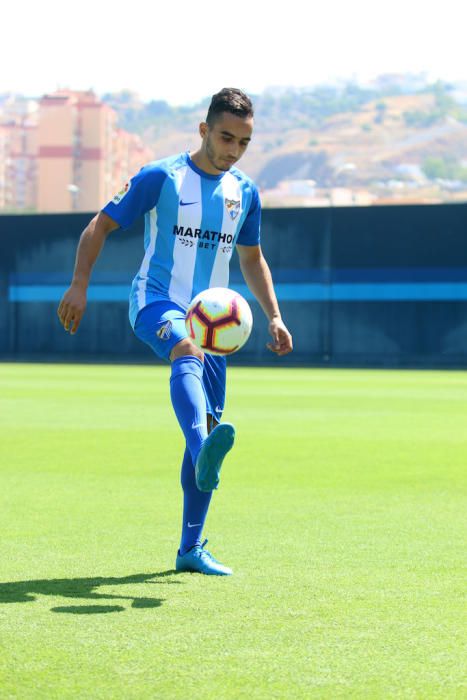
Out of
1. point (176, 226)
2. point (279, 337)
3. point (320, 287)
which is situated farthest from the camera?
point (320, 287)

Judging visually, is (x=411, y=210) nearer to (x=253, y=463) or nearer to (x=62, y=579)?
(x=253, y=463)

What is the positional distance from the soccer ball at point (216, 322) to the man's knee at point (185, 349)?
38 millimetres

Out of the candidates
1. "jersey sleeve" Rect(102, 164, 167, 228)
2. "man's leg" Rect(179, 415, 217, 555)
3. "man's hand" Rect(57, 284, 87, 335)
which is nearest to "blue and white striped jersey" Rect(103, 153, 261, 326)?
"jersey sleeve" Rect(102, 164, 167, 228)

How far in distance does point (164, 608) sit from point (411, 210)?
1263 inches

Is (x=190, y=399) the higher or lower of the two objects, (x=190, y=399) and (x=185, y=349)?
the lower

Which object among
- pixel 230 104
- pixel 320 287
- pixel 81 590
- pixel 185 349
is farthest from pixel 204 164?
pixel 320 287

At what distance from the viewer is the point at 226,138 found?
5.86 meters

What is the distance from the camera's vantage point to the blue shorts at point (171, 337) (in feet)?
18.7

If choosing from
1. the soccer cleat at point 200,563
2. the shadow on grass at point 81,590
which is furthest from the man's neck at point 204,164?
the shadow on grass at point 81,590

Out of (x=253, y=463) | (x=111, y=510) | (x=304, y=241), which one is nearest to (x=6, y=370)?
(x=304, y=241)

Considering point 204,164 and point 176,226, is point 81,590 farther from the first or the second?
point 204,164

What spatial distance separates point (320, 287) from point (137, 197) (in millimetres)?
31407

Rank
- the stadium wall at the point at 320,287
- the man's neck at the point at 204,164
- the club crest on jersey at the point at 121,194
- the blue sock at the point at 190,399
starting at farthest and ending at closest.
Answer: the stadium wall at the point at 320,287 < the man's neck at the point at 204,164 < the club crest on jersey at the point at 121,194 < the blue sock at the point at 190,399

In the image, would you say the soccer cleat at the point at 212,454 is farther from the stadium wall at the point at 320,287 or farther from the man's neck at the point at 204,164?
the stadium wall at the point at 320,287
